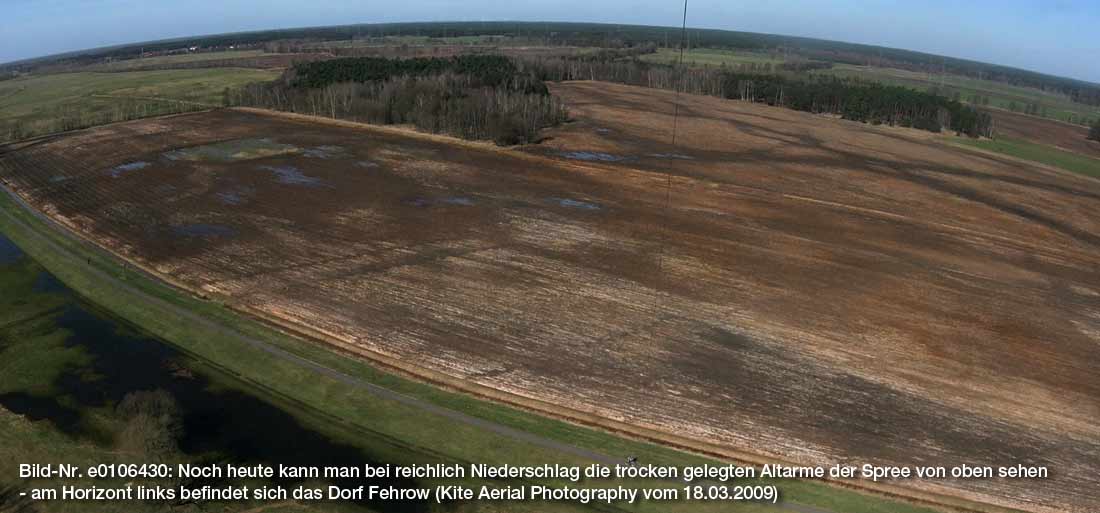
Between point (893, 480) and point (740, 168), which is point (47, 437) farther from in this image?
point (740, 168)

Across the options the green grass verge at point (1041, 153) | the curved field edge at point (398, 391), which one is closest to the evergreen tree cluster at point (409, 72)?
the green grass verge at point (1041, 153)

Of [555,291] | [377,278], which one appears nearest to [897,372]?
[555,291]

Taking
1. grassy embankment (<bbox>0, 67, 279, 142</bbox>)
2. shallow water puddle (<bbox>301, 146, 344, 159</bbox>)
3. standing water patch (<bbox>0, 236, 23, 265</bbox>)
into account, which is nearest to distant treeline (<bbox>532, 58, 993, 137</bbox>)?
shallow water puddle (<bbox>301, 146, 344, 159</bbox>)

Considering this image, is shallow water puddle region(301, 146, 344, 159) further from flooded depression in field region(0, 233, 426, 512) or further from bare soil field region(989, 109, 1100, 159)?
bare soil field region(989, 109, 1100, 159)

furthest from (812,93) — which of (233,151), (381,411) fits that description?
(381,411)

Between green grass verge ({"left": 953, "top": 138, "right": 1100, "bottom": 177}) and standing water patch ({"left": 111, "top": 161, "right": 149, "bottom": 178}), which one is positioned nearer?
standing water patch ({"left": 111, "top": 161, "right": 149, "bottom": 178})

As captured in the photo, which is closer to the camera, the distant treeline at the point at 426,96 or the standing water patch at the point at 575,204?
the standing water patch at the point at 575,204

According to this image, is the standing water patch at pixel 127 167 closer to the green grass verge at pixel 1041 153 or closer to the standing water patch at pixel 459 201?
the standing water patch at pixel 459 201

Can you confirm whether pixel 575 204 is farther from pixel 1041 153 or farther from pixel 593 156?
pixel 1041 153
